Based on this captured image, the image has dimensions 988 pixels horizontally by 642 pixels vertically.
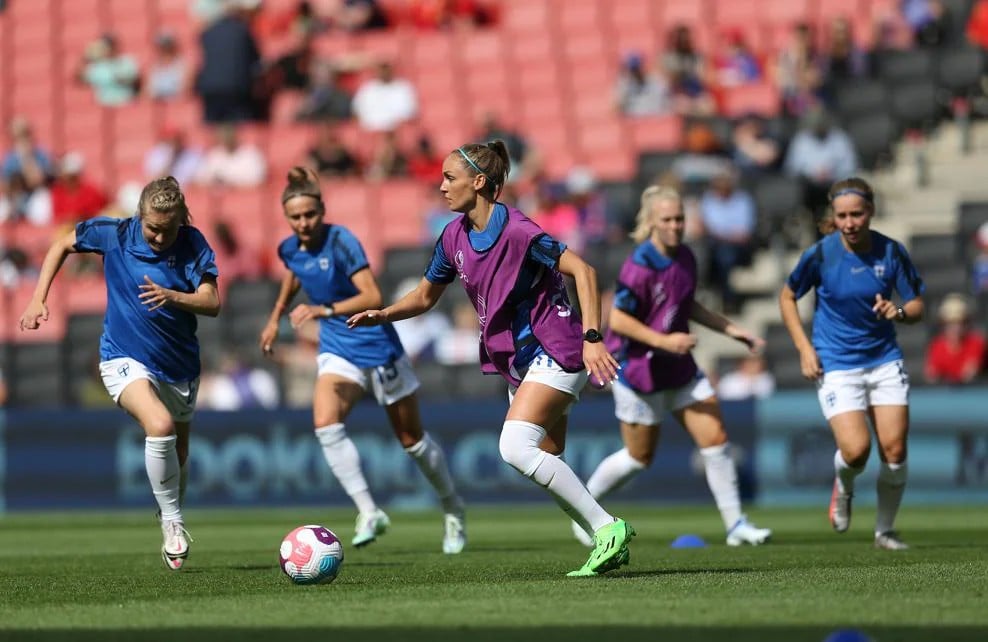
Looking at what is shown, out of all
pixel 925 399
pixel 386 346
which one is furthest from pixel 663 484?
pixel 386 346

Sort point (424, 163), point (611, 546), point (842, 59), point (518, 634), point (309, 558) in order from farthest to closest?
point (424, 163), point (842, 59), point (309, 558), point (611, 546), point (518, 634)

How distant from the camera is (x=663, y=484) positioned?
19078mm

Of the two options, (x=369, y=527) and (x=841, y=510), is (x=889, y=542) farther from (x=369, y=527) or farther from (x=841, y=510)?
(x=369, y=527)

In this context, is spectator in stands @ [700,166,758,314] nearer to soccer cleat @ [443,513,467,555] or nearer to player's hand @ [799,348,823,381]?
soccer cleat @ [443,513,467,555]

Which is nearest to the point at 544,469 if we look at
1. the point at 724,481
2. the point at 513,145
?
the point at 724,481

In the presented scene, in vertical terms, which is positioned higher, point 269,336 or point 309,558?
point 269,336

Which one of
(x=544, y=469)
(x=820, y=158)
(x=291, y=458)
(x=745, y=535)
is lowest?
(x=291, y=458)

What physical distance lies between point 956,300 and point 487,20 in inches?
443

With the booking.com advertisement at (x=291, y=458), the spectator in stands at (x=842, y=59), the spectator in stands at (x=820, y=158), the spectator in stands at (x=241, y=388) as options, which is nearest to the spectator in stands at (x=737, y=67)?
the spectator in stands at (x=842, y=59)

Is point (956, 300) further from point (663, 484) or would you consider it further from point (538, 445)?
point (538, 445)

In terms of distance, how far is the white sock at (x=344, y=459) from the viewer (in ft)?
42.6

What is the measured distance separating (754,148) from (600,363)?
521 inches

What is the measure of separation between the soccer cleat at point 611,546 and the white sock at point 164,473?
2.78 m

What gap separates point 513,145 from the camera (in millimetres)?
23156
